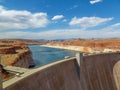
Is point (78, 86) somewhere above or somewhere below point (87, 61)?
below

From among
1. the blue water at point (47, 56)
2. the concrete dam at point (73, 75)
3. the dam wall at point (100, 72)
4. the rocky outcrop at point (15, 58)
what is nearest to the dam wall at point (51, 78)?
the concrete dam at point (73, 75)

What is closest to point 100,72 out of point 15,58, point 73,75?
point 73,75

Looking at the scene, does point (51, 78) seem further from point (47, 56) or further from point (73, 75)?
point (47, 56)

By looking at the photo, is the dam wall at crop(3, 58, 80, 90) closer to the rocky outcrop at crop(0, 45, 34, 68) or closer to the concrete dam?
the concrete dam

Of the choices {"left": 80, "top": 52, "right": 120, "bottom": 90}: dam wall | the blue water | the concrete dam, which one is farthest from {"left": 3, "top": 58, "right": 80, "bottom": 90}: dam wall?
the blue water

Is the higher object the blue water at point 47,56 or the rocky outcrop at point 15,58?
the rocky outcrop at point 15,58

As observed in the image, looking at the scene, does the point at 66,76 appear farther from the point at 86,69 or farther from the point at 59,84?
the point at 86,69

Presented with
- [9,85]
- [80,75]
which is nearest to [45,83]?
[9,85]

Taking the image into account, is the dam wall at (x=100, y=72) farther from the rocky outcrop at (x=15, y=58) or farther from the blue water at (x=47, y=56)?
the blue water at (x=47, y=56)

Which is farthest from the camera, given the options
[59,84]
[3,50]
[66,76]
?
[3,50]
